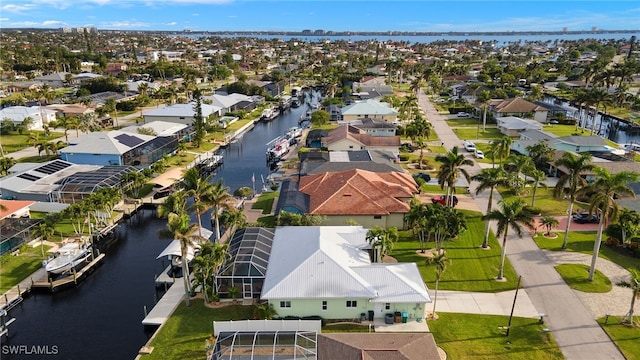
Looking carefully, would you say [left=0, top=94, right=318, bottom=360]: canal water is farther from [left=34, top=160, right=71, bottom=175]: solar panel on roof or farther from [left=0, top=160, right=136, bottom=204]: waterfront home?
[left=34, top=160, right=71, bottom=175]: solar panel on roof

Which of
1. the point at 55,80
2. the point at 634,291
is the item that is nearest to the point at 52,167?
the point at 634,291

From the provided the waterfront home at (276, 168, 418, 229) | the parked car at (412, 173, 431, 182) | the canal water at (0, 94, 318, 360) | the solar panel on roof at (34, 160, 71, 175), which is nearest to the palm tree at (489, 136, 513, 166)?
the parked car at (412, 173, 431, 182)

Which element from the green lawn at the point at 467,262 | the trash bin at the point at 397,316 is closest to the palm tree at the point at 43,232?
the green lawn at the point at 467,262

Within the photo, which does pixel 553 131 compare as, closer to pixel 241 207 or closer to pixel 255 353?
pixel 241 207

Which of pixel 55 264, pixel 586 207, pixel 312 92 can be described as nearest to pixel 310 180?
pixel 55 264

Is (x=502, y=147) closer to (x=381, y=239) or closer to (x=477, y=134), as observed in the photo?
(x=381, y=239)

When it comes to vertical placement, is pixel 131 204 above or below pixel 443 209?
below
